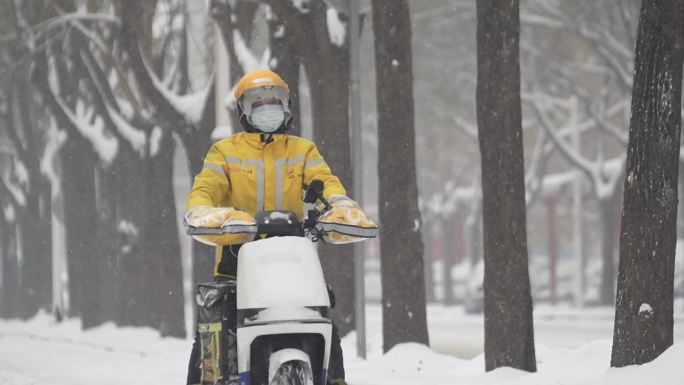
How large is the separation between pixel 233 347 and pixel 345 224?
2.46ft

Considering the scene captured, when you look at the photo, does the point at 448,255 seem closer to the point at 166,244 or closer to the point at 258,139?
the point at 166,244

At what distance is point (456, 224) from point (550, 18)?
53.9ft

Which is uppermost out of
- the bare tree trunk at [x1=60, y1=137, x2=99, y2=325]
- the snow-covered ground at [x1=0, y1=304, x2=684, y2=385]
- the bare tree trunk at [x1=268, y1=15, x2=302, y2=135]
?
the bare tree trunk at [x1=268, y1=15, x2=302, y2=135]

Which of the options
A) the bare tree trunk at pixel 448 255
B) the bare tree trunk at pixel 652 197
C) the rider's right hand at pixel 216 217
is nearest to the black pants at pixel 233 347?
the rider's right hand at pixel 216 217

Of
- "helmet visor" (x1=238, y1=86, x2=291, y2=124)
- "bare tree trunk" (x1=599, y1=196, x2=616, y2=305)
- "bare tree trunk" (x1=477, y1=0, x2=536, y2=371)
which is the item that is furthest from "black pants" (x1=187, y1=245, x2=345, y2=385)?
"bare tree trunk" (x1=599, y1=196, x2=616, y2=305)

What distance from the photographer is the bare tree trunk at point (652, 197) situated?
917 cm

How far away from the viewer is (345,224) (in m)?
5.83

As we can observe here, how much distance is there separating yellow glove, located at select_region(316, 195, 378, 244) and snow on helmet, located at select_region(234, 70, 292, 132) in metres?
0.68

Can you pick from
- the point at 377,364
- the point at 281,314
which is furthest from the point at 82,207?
the point at 281,314

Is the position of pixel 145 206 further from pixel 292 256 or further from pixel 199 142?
pixel 292 256

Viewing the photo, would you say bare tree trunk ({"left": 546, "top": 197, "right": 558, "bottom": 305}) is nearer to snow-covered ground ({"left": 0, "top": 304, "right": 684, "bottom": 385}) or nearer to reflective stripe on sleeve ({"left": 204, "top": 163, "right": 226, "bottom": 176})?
snow-covered ground ({"left": 0, "top": 304, "right": 684, "bottom": 385})

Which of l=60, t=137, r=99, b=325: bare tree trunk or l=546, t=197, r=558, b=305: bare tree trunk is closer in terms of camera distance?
l=60, t=137, r=99, b=325: bare tree trunk

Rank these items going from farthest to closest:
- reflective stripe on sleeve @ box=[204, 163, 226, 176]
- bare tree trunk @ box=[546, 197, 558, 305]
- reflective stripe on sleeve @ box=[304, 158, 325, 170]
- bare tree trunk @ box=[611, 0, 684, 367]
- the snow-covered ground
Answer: bare tree trunk @ box=[546, 197, 558, 305] → the snow-covered ground → bare tree trunk @ box=[611, 0, 684, 367] → reflective stripe on sleeve @ box=[304, 158, 325, 170] → reflective stripe on sleeve @ box=[204, 163, 226, 176]

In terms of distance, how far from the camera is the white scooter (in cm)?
539
